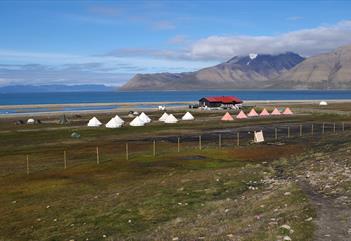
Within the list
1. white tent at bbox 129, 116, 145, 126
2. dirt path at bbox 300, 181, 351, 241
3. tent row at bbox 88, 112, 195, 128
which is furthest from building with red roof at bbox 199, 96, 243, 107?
dirt path at bbox 300, 181, 351, 241

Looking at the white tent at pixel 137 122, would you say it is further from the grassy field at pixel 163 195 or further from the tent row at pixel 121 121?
the grassy field at pixel 163 195

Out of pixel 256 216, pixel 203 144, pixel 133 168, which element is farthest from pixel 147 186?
pixel 203 144

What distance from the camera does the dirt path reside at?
19.5m

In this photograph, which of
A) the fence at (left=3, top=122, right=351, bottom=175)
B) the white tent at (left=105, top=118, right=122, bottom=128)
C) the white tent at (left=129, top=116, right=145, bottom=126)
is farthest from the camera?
the white tent at (left=129, top=116, right=145, bottom=126)

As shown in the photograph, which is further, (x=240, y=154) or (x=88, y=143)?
(x=88, y=143)

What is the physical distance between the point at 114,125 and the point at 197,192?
76621 mm

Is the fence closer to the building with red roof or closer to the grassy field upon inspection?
the grassy field

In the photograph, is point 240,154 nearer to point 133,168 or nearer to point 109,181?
point 133,168

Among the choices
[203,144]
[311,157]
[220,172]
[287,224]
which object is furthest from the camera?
[203,144]

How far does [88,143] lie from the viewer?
3014 inches

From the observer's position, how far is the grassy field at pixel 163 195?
2319cm

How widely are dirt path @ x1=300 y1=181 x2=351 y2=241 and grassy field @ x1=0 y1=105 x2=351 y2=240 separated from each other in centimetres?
36

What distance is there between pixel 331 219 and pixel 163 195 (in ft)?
42.4

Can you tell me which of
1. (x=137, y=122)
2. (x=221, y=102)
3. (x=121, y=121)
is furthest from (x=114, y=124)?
(x=221, y=102)
